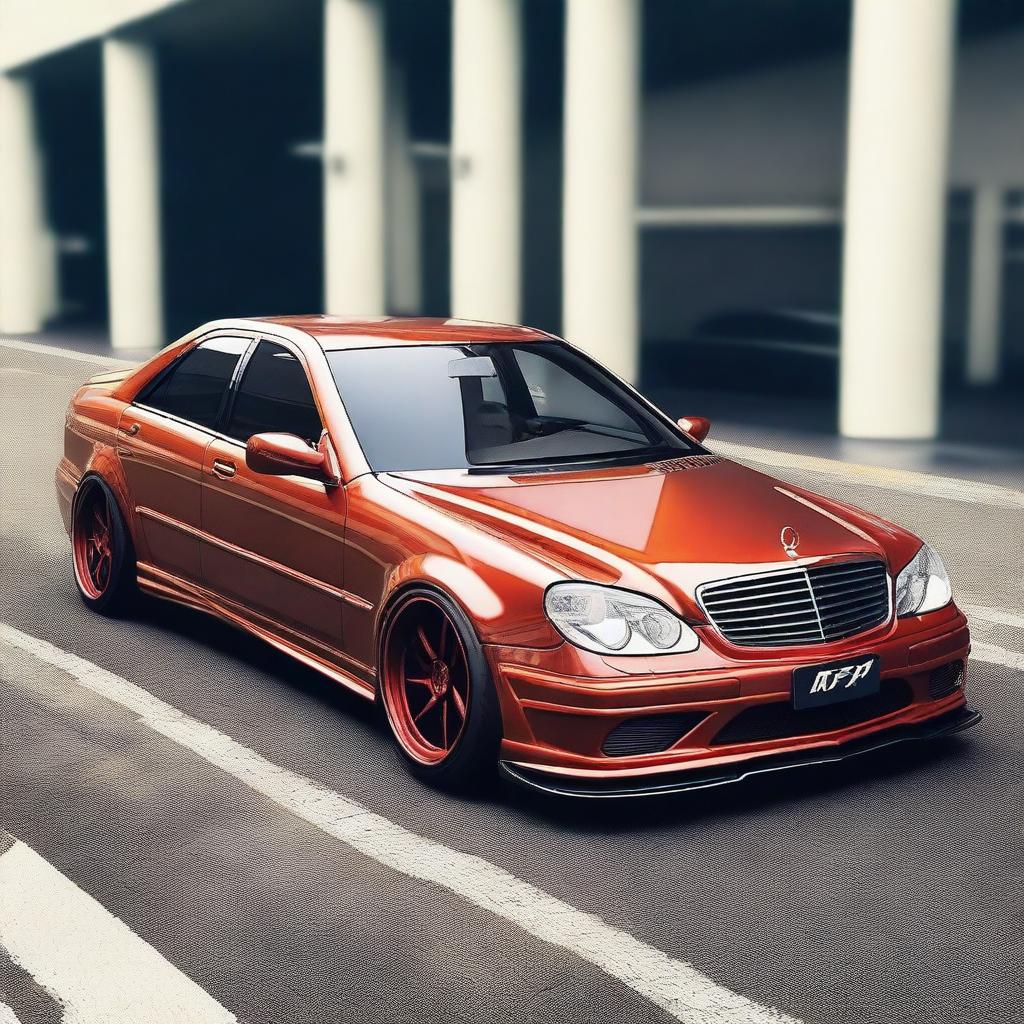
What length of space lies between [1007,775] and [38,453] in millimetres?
9836

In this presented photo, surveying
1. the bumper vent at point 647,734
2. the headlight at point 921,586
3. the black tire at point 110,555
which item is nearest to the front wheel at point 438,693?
the bumper vent at point 647,734

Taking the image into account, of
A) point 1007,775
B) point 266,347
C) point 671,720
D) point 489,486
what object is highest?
point 266,347

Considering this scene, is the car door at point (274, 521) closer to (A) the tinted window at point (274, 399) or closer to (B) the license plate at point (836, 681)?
(A) the tinted window at point (274, 399)

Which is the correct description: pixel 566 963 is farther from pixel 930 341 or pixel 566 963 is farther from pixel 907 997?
pixel 930 341

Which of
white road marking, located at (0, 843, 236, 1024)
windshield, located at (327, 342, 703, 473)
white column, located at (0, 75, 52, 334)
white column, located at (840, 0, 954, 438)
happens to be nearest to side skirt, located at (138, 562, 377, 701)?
windshield, located at (327, 342, 703, 473)

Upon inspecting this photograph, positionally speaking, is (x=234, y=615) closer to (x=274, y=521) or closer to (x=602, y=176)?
(x=274, y=521)

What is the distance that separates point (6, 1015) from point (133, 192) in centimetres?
2638

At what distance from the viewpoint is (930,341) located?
1409cm

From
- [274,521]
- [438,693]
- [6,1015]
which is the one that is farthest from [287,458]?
[6,1015]

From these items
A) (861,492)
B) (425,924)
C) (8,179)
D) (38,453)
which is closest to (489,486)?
(425,924)

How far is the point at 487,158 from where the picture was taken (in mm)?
19000

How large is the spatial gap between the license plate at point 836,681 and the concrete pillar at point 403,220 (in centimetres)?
2331

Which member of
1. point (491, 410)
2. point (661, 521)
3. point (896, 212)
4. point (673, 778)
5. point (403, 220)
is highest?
point (403, 220)

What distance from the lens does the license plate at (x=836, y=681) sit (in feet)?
15.7
